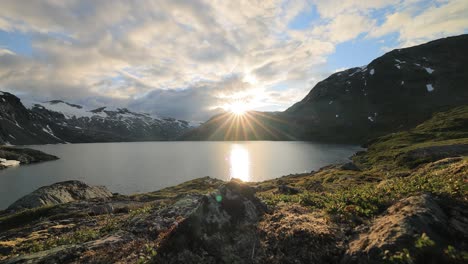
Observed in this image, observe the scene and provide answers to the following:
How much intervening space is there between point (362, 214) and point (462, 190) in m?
4.51

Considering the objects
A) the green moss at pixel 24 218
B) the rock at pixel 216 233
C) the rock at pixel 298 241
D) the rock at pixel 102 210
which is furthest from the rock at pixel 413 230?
the green moss at pixel 24 218

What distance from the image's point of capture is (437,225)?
9492 mm

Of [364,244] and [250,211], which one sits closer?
[364,244]

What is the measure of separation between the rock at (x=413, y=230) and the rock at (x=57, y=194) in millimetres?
62389

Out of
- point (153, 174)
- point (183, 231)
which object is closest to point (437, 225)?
point (183, 231)

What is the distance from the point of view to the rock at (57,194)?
53.2 meters

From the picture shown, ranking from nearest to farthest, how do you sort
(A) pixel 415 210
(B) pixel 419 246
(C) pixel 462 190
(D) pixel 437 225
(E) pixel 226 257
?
(B) pixel 419 246
(D) pixel 437 225
(A) pixel 415 210
(E) pixel 226 257
(C) pixel 462 190

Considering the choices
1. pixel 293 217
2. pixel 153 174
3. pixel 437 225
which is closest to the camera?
pixel 437 225

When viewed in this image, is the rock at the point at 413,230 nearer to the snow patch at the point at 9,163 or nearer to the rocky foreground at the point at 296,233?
the rocky foreground at the point at 296,233

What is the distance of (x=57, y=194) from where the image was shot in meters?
57.6

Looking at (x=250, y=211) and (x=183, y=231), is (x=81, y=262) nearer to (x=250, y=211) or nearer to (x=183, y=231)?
(x=183, y=231)

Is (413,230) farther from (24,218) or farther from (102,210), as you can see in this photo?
(24,218)

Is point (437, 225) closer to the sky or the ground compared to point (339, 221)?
closer to the sky

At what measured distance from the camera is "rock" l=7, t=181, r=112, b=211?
5316 centimetres
